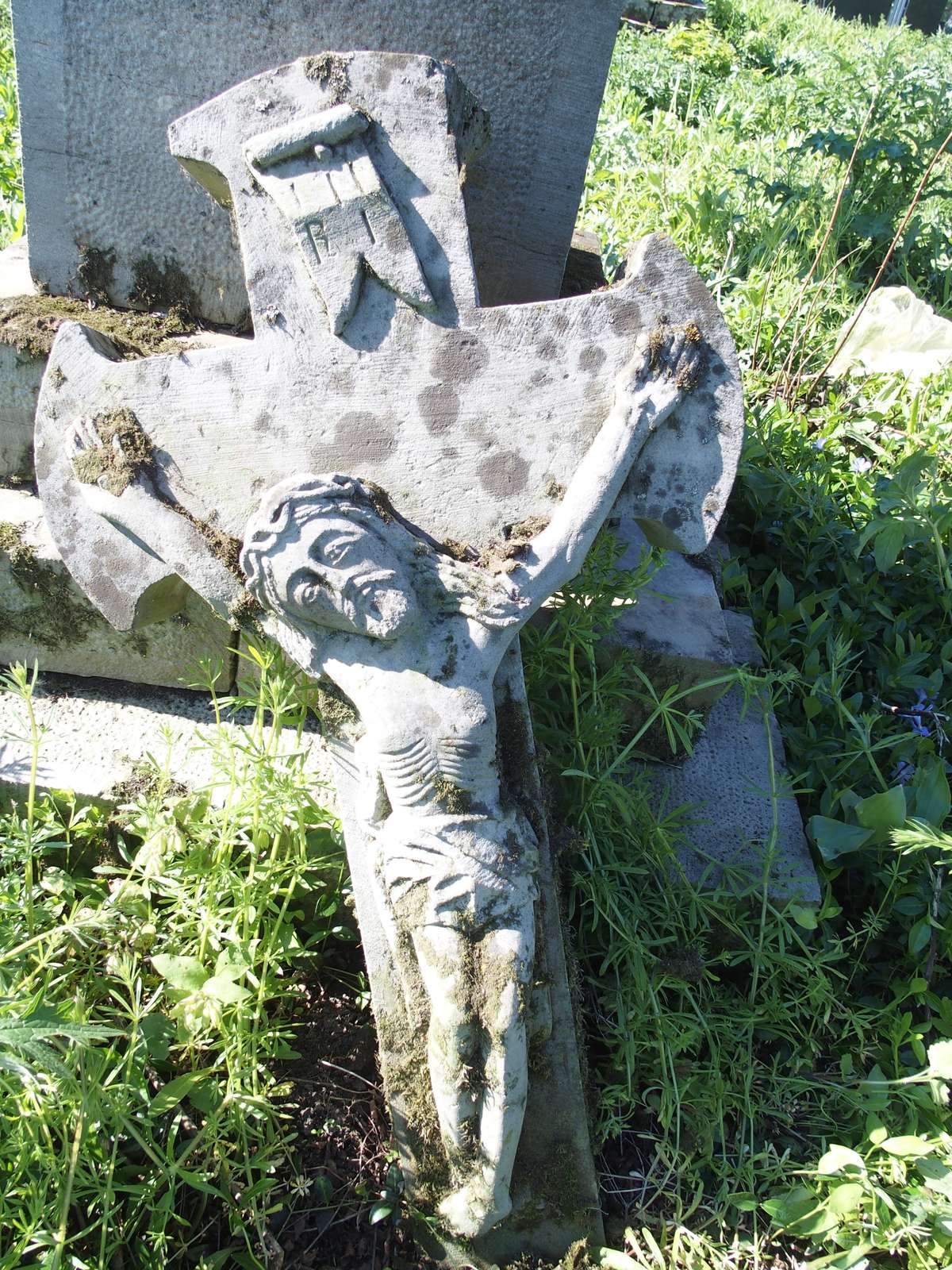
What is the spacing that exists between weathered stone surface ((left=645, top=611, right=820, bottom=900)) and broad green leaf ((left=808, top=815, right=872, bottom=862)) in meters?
0.06

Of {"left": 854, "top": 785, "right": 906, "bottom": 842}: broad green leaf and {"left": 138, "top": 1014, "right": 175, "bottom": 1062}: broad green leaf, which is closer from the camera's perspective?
{"left": 138, "top": 1014, "right": 175, "bottom": 1062}: broad green leaf

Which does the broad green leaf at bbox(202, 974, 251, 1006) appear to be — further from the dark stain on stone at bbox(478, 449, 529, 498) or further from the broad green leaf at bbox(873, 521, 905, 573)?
the broad green leaf at bbox(873, 521, 905, 573)

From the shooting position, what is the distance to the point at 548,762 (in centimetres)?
232

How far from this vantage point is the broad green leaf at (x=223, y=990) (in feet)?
6.29

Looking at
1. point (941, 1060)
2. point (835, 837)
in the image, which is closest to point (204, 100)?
point (835, 837)

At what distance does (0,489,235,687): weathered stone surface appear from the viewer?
98.9 inches

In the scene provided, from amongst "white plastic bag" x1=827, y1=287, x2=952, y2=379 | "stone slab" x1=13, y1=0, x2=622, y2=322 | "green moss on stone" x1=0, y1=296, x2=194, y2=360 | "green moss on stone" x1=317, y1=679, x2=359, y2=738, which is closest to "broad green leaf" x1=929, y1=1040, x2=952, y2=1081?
"green moss on stone" x1=317, y1=679, x2=359, y2=738

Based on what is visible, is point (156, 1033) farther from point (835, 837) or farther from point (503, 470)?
point (835, 837)

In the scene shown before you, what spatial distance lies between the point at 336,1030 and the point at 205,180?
2.07 metres

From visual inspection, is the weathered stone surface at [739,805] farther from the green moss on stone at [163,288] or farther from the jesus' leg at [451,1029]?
the green moss on stone at [163,288]

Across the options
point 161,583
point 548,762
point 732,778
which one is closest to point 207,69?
point 161,583

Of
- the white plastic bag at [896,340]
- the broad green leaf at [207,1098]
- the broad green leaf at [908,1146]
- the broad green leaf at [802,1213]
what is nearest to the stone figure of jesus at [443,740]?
the broad green leaf at [207,1098]

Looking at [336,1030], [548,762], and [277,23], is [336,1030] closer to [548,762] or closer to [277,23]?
[548,762]

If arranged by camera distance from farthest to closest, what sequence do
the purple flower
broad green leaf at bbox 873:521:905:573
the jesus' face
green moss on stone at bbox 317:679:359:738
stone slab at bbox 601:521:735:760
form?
broad green leaf at bbox 873:521:905:573
the purple flower
stone slab at bbox 601:521:735:760
green moss on stone at bbox 317:679:359:738
the jesus' face
